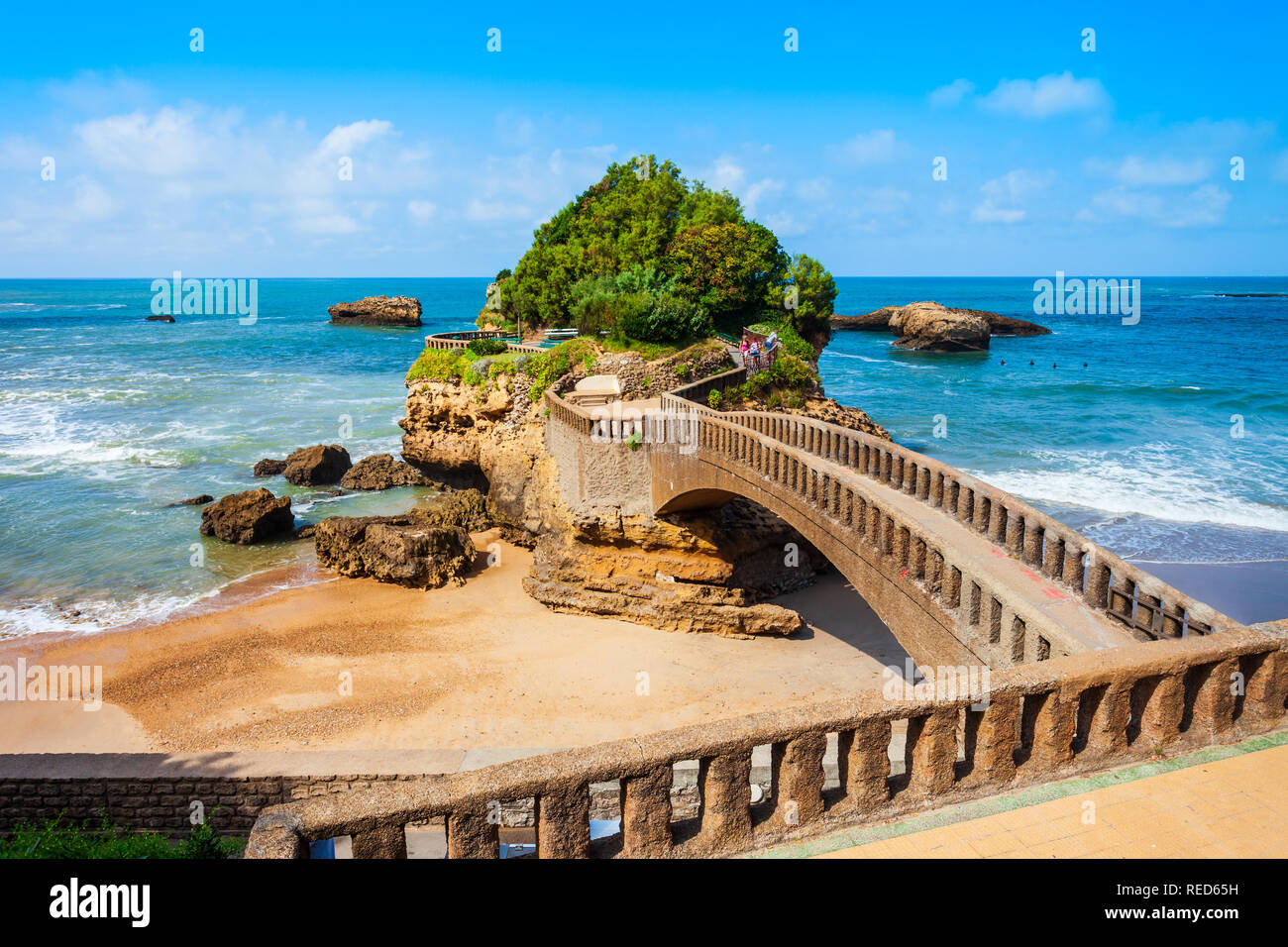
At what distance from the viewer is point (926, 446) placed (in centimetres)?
4359

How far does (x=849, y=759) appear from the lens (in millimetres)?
5312

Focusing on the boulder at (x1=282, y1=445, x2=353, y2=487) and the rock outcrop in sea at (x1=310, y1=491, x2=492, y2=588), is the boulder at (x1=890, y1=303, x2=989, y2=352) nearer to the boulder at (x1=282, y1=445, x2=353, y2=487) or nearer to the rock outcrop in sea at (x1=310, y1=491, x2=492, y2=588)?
the boulder at (x1=282, y1=445, x2=353, y2=487)

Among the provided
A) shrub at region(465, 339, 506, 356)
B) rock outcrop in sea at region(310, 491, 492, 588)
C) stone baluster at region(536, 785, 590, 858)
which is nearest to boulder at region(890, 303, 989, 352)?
shrub at region(465, 339, 506, 356)

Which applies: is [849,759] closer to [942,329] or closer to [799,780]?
[799,780]

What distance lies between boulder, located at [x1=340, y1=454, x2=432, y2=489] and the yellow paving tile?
34618 mm

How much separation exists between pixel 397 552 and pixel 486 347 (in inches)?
450

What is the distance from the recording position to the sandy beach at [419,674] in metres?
17.2

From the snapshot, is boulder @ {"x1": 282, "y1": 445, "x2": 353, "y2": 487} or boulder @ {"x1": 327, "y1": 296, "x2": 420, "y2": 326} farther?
boulder @ {"x1": 327, "y1": 296, "x2": 420, "y2": 326}

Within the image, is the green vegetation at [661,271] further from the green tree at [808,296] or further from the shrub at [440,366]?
the shrub at [440,366]

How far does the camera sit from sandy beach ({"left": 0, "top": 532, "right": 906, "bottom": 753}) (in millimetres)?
17219

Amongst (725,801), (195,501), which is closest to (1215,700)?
(725,801)

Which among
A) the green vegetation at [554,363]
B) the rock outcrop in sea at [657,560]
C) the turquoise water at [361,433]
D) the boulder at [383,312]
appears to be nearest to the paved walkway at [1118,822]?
the rock outcrop in sea at [657,560]
